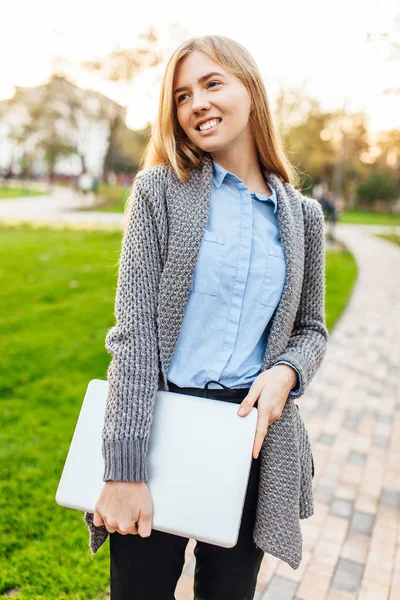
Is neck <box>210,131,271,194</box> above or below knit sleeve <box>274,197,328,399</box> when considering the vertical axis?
above

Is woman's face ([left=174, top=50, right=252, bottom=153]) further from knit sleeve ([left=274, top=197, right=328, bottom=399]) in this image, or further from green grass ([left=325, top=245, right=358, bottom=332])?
green grass ([left=325, top=245, right=358, bottom=332])

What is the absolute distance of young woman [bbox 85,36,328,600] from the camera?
4.36 feet

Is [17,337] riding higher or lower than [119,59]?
lower

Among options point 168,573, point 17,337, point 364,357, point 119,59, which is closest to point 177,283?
point 168,573

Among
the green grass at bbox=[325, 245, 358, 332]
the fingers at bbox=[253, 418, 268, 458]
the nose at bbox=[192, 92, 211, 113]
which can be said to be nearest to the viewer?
the fingers at bbox=[253, 418, 268, 458]

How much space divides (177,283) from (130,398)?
0.30 metres

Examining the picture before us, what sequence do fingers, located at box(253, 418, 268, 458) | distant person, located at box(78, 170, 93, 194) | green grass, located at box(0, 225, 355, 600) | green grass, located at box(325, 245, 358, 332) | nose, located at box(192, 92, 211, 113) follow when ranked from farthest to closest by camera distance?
1. distant person, located at box(78, 170, 93, 194)
2. green grass, located at box(325, 245, 358, 332)
3. green grass, located at box(0, 225, 355, 600)
4. nose, located at box(192, 92, 211, 113)
5. fingers, located at box(253, 418, 268, 458)

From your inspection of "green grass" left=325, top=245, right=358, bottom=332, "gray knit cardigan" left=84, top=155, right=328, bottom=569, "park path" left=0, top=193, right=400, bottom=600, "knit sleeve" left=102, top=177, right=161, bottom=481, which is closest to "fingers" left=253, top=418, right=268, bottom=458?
"gray knit cardigan" left=84, top=155, right=328, bottom=569

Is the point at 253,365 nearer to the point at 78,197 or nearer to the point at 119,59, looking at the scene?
the point at 119,59

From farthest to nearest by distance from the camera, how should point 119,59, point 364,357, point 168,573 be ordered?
point 119,59
point 364,357
point 168,573

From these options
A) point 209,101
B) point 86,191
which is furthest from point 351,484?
point 86,191

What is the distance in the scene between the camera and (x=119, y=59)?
1270 cm

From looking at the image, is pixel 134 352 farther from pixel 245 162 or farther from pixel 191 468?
pixel 245 162

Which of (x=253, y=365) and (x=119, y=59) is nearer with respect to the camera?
(x=253, y=365)
